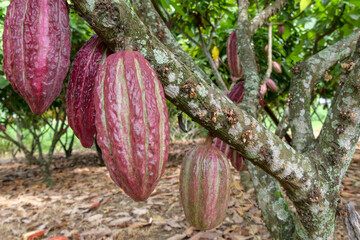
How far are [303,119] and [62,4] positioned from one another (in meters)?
1.01

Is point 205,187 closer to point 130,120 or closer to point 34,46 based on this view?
point 130,120

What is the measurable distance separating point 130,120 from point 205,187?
1.41 ft

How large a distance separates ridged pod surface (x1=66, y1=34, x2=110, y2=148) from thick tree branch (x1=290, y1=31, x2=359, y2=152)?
0.90 metres

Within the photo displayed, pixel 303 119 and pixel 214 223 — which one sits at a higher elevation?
pixel 303 119

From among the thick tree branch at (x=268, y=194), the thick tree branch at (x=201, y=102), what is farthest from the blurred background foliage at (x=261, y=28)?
the thick tree branch at (x=201, y=102)

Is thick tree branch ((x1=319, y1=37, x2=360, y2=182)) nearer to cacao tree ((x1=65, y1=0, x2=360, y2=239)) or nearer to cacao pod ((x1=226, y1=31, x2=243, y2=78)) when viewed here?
cacao tree ((x1=65, y1=0, x2=360, y2=239))

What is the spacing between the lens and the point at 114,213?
2.14 m

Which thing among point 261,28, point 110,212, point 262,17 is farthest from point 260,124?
point 261,28

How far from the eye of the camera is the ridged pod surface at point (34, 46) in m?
0.46

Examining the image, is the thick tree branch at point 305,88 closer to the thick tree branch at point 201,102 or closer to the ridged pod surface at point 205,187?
the thick tree branch at point 201,102

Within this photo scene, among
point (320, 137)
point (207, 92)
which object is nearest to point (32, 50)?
point (207, 92)

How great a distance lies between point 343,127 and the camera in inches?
38.1

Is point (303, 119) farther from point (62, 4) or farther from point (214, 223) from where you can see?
point (62, 4)

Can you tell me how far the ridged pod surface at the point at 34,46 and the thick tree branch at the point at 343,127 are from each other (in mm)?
897
